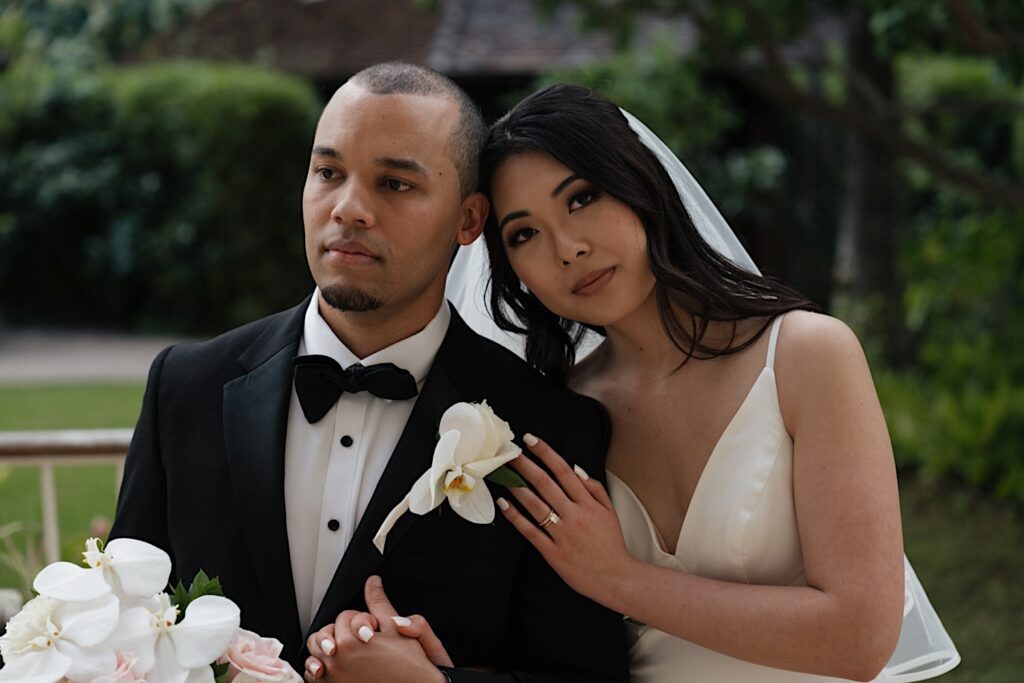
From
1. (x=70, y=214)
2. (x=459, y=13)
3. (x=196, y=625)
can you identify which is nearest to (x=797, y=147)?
(x=459, y=13)

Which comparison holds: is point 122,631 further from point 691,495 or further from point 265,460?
point 691,495

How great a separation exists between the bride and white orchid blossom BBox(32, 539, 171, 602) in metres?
0.50

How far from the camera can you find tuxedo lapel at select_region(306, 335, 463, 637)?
6.88 feet

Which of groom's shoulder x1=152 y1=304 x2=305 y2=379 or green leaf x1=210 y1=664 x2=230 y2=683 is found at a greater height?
groom's shoulder x1=152 y1=304 x2=305 y2=379

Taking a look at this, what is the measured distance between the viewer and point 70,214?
531 inches

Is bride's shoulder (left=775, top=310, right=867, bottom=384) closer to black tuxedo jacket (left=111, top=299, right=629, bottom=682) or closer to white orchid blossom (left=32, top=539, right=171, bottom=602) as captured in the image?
black tuxedo jacket (left=111, top=299, right=629, bottom=682)

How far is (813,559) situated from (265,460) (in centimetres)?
102

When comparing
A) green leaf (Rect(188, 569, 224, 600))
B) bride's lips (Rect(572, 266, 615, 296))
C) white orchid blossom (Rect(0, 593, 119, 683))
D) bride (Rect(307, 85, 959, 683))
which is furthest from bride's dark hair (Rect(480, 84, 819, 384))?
white orchid blossom (Rect(0, 593, 119, 683))

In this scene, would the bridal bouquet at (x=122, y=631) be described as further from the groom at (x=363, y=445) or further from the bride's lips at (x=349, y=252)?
the bride's lips at (x=349, y=252)

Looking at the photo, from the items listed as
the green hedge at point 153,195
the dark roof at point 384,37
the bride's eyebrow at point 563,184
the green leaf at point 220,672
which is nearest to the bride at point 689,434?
the bride's eyebrow at point 563,184

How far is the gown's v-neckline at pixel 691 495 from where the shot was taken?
2.40 meters

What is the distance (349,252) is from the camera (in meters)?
2.15

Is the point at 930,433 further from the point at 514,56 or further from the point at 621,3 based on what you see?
the point at 514,56

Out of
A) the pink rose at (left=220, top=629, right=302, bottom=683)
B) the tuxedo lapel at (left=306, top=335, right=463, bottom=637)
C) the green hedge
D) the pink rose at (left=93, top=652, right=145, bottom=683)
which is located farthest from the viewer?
the green hedge
